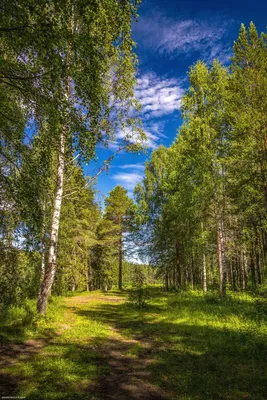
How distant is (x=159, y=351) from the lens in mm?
7852

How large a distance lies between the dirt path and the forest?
40 mm

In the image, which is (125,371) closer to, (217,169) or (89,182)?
(89,182)

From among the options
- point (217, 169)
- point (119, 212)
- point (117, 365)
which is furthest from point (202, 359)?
point (119, 212)

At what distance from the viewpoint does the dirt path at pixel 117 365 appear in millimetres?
5160

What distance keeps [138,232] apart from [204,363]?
23032 mm

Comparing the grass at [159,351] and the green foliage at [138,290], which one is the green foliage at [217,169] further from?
the grass at [159,351]

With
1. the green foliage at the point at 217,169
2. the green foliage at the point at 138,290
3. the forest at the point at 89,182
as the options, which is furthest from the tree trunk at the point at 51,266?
the green foliage at the point at 217,169

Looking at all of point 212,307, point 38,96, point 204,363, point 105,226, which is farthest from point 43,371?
point 105,226

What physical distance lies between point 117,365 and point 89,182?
8.78 meters

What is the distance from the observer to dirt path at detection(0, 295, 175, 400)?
5.16 meters

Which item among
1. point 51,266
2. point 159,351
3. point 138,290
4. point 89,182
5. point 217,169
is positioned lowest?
point 159,351

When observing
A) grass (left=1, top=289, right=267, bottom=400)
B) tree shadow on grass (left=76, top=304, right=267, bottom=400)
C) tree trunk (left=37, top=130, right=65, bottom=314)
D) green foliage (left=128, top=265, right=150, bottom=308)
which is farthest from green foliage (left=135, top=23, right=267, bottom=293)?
tree trunk (left=37, top=130, right=65, bottom=314)

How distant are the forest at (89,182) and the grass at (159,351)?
43mm

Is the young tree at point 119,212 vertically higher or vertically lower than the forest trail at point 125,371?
higher
